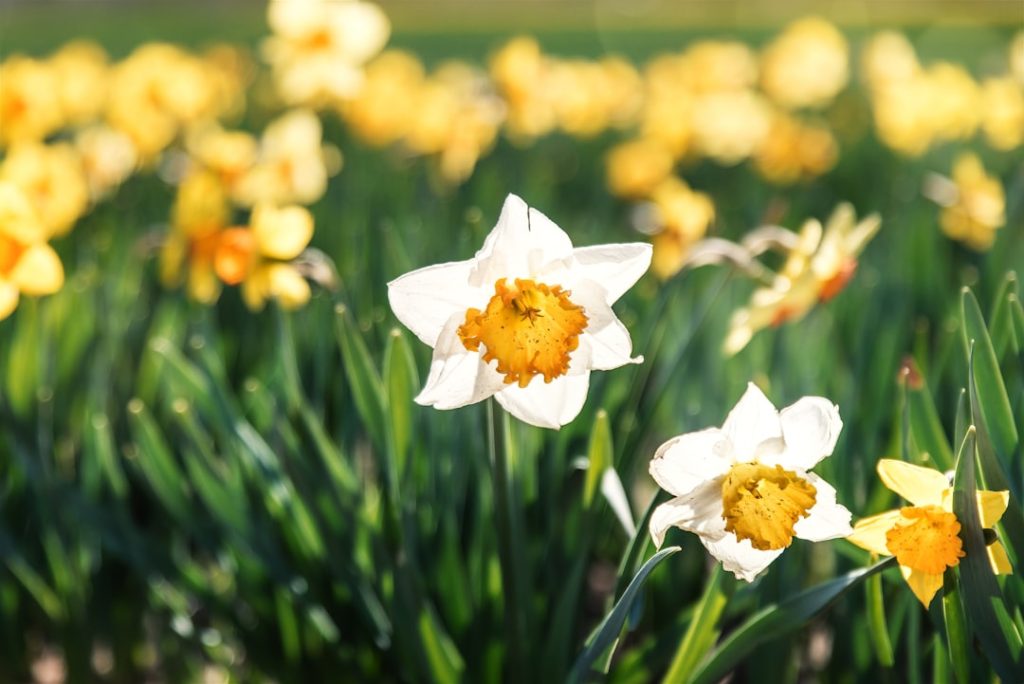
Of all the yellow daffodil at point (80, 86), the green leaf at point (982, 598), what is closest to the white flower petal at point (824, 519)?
the green leaf at point (982, 598)

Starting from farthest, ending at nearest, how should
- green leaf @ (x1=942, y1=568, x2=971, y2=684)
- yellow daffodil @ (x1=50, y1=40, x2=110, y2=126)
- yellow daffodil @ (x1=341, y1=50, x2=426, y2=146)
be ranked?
1. yellow daffodil @ (x1=341, y1=50, x2=426, y2=146)
2. yellow daffodil @ (x1=50, y1=40, x2=110, y2=126)
3. green leaf @ (x1=942, y1=568, x2=971, y2=684)

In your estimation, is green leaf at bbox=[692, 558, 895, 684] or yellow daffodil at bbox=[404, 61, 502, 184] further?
yellow daffodil at bbox=[404, 61, 502, 184]

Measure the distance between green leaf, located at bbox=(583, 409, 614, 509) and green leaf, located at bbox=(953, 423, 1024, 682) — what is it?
361 mm

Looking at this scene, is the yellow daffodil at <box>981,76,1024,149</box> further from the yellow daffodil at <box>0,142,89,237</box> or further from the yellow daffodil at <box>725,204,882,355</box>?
the yellow daffodil at <box>0,142,89,237</box>

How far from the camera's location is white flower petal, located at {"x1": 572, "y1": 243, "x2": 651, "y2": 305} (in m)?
0.96

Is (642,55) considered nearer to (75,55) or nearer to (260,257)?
(75,55)

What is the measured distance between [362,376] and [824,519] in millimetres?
581

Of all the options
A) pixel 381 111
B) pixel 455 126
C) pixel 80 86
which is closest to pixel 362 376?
pixel 455 126

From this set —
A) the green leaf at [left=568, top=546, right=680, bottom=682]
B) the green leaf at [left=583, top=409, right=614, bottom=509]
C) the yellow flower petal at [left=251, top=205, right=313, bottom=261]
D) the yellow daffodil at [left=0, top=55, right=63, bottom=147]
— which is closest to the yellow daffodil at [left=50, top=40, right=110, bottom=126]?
the yellow daffodil at [left=0, top=55, right=63, bottom=147]

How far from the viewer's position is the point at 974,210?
2.18 m

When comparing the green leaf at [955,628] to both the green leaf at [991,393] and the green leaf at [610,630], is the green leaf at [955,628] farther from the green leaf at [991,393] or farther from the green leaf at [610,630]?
the green leaf at [610,630]

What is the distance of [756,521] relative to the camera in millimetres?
927

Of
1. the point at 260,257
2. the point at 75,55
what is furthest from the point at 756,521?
the point at 75,55

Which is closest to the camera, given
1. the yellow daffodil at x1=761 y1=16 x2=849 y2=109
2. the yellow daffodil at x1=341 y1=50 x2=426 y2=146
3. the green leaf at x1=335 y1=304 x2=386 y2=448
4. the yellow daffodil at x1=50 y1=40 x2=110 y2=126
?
the green leaf at x1=335 y1=304 x2=386 y2=448
